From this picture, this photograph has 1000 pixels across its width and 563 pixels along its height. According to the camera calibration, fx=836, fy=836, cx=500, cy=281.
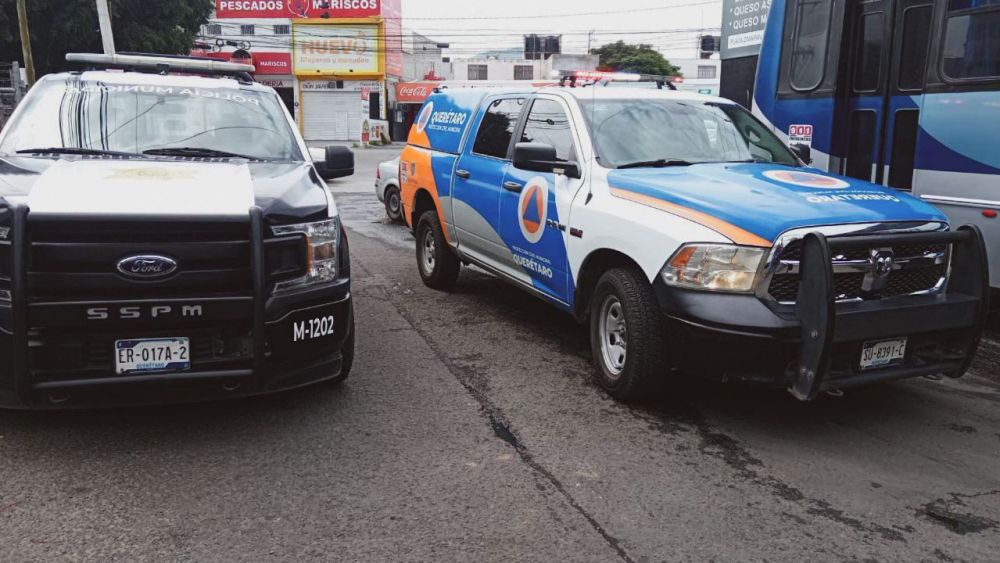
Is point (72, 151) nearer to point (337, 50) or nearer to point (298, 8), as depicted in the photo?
point (337, 50)

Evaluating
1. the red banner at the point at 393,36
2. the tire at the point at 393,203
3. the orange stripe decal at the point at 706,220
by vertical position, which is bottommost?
the tire at the point at 393,203

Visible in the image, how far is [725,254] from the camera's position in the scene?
167 inches

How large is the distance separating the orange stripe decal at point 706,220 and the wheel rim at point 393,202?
8.74 meters

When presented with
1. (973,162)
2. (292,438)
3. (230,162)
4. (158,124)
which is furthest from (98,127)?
(973,162)

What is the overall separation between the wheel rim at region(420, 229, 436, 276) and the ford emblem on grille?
14.4 ft

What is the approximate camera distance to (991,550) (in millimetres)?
3350

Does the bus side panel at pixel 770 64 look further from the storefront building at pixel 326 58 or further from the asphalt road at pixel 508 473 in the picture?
the storefront building at pixel 326 58

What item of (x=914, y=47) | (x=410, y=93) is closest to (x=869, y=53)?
(x=914, y=47)

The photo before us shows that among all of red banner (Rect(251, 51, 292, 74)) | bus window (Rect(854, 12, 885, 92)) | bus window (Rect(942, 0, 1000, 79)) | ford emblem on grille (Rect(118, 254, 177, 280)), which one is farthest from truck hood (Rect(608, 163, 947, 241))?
red banner (Rect(251, 51, 292, 74))

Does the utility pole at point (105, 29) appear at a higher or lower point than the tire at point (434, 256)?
higher

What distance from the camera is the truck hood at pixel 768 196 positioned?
4.30m

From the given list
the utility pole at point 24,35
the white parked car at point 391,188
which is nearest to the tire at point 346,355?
the white parked car at point 391,188

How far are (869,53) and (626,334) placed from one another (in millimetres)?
4783

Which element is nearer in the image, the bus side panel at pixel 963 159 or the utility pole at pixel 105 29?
the bus side panel at pixel 963 159
